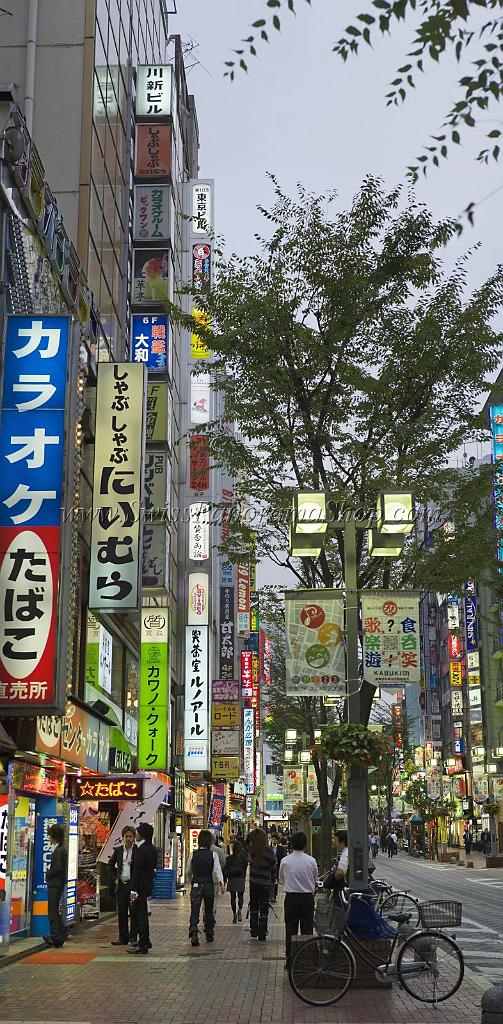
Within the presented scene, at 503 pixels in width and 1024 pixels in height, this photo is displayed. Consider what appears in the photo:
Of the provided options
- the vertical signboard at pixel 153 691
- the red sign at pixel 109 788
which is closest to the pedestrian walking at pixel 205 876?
the red sign at pixel 109 788

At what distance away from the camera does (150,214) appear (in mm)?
34188

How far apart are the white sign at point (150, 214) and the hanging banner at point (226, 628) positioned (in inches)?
1206

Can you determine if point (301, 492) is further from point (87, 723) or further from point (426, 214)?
point (87, 723)

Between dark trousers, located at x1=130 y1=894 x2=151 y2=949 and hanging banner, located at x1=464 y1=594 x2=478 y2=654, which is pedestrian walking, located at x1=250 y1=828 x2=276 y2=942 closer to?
dark trousers, located at x1=130 y1=894 x2=151 y2=949

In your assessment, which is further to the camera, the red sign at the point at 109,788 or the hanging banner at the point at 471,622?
the hanging banner at the point at 471,622

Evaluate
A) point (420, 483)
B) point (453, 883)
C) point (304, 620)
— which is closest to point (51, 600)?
point (304, 620)

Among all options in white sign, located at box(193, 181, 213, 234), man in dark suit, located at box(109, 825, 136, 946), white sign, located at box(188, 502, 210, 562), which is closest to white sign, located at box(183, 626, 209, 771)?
white sign, located at box(188, 502, 210, 562)

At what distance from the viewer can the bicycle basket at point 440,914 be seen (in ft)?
39.1

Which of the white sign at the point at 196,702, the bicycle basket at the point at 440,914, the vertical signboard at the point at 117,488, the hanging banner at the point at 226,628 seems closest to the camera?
the bicycle basket at the point at 440,914

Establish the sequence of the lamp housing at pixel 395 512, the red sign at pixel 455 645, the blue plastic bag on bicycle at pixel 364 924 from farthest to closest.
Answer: the red sign at pixel 455 645, the lamp housing at pixel 395 512, the blue plastic bag on bicycle at pixel 364 924

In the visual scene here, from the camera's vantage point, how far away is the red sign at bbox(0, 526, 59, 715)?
1469cm

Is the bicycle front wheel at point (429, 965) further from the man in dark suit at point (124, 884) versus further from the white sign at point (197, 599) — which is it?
the white sign at point (197, 599)

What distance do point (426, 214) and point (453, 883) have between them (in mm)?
27359

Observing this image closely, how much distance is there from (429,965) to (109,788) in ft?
37.2
